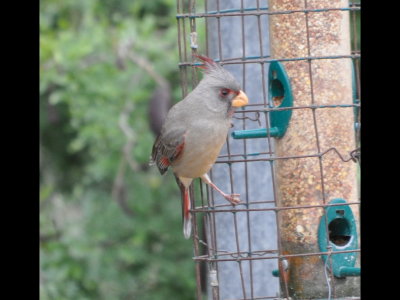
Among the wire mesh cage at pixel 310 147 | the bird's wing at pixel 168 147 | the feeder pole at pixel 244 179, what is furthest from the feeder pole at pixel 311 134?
the feeder pole at pixel 244 179

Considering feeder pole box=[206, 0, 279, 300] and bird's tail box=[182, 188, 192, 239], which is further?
feeder pole box=[206, 0, 279, 300]

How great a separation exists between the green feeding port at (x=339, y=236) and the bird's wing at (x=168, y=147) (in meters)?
1.01

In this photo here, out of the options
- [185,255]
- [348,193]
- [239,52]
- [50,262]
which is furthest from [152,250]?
[348,193]

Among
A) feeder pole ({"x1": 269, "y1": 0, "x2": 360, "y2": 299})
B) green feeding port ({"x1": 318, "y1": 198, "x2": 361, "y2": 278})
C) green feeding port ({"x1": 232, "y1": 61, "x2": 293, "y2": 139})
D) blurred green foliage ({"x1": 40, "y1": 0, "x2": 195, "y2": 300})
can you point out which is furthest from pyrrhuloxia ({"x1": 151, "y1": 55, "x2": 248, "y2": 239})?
blurred green foliage ({"x1": 40, "y1": 0, "x2": 195, "y2": 300})

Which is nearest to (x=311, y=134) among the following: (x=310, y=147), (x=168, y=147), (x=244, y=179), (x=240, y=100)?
(x=310, y=147)

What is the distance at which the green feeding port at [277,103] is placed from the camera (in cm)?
427

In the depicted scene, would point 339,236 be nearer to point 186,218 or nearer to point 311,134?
point 311,134

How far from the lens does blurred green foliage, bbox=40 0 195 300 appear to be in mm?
7238

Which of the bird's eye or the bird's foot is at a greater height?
the bird's eye

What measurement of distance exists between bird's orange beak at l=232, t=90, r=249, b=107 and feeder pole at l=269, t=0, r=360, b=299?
0.27 metres

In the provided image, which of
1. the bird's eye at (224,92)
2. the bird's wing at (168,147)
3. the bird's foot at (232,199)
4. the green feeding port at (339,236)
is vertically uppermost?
the bird's eye at (224,92)

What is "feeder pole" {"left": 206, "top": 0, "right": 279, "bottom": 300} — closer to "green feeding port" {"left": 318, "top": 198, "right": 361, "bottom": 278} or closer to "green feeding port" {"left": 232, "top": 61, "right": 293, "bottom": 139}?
"green feeding port" {"left": 232, "top": 61, "right": 293, "bottom": 139}

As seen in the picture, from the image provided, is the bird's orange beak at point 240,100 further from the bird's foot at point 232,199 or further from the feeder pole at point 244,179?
the feeder pole at point 244,179
